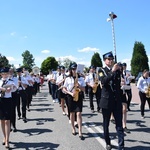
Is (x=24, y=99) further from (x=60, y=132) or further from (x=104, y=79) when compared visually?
(x=104, y=79)

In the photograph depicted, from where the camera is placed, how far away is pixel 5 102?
6.94 m

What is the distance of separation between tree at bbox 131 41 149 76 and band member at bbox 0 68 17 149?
37.8 m

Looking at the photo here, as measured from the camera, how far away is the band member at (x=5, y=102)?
Answer: 22.1ft

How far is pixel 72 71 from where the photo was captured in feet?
26.3

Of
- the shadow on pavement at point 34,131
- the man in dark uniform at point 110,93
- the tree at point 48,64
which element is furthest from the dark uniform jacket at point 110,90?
the tree at point 48,64

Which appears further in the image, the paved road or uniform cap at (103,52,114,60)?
the paved road

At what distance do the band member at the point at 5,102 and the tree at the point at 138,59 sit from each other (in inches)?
1488

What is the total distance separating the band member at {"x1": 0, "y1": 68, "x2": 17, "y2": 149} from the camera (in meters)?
6.74

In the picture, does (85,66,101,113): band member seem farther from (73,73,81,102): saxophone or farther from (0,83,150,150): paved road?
(73,73,81,102): saxophone

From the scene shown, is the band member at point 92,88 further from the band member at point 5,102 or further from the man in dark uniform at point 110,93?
the man in dark uniform at point 110,93

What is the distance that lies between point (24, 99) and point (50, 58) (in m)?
112

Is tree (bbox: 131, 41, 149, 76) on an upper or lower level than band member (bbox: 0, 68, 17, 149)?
upper

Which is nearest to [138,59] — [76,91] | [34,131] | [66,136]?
[34,131]

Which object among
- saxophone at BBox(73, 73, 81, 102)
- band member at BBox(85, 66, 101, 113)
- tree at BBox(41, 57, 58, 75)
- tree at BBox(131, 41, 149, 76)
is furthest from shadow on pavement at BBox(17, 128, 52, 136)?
tree at BBox(41, 57, 58, 75)
